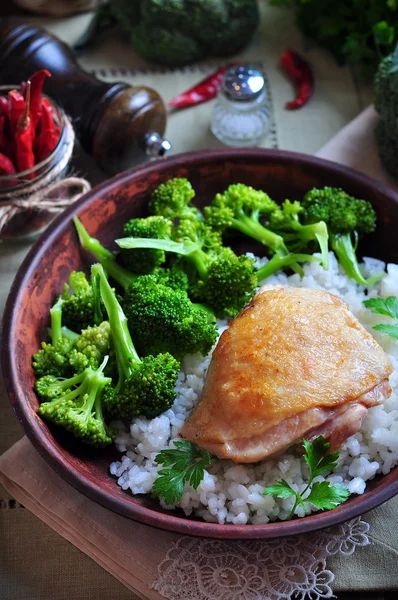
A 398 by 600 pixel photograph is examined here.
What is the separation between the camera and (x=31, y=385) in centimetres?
251

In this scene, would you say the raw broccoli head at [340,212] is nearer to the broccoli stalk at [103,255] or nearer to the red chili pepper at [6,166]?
the broccoli stalk at [103,255]

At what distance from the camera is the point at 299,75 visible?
4.05 metres

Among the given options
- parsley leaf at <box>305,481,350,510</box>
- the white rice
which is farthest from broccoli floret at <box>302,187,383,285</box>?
parsley leaf at <box>305,481,350,510</box>

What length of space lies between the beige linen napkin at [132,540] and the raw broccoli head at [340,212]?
1195 millimetres

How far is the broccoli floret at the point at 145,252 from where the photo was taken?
9.14ft

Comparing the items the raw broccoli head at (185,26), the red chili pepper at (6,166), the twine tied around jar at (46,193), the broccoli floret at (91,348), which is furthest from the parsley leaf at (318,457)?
the raw broccoli head at (185,26)

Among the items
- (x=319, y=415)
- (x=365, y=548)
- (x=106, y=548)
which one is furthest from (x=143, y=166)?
(x=365, y=548)

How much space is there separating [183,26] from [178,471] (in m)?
2.79

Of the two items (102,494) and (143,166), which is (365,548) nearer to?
(102,494)

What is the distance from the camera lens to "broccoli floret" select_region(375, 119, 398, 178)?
335 cm

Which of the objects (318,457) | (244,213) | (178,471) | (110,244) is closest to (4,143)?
(110,244)

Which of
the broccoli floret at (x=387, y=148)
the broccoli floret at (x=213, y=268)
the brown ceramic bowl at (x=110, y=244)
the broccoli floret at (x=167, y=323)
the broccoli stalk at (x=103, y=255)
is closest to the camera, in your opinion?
the brown ceramic bowl at (x=110, y=244)

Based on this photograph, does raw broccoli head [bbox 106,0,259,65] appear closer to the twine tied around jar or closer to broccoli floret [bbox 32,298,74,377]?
the twine tied around jar

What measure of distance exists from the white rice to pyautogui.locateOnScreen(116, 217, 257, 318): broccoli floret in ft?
1.03
